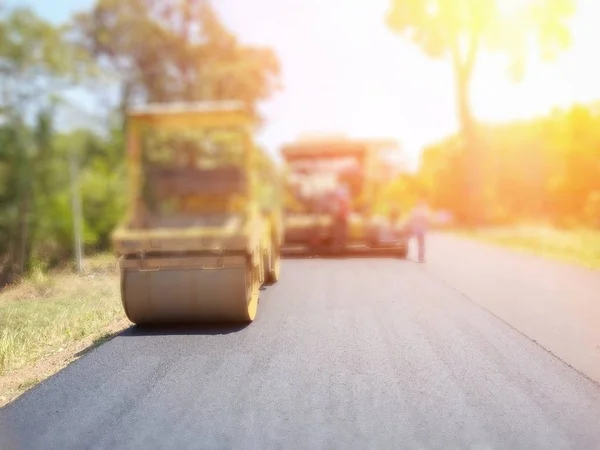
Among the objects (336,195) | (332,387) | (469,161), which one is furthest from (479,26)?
(332,387)

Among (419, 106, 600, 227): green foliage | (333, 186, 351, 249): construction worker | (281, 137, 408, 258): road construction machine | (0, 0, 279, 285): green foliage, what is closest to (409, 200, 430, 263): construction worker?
(281, 137, 408, 258): road construction machine

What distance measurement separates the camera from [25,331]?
8250mm

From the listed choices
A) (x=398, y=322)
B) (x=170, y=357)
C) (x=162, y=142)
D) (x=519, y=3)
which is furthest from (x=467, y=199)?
(x=170, y=357)

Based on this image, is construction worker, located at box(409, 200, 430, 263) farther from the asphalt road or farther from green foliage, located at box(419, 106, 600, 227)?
green foliage, located at box(419, 106, 600, 227)

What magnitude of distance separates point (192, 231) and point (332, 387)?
289 cm

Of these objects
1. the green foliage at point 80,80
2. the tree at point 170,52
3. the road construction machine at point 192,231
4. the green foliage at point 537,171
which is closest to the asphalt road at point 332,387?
the road construction machine at point 192,231

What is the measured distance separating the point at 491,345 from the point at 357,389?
2.12 m

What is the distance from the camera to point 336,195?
57.8 feet

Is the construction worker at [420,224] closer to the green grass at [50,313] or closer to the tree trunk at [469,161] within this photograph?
the green grass at [50,313]

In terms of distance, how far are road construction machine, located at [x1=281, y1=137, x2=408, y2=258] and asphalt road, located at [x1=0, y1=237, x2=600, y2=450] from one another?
7585mm

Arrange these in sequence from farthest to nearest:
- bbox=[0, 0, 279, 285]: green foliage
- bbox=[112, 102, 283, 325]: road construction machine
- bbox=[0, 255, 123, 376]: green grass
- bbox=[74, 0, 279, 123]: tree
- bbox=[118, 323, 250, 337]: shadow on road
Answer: bbox=[74, 0, 279, 123]: tree, bbox=[0, 0, 279, 285]: green foliage, bbox=[118, 323, 250, 337]: shadow on road, bbox=[112, 102, 283, 325]: road construction machine, bbox=[0, 255, 123, 376]: green grass

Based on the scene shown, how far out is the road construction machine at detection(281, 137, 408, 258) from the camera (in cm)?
1750

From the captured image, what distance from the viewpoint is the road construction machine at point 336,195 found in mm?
17500

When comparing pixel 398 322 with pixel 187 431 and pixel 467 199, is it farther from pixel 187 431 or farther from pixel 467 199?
pixel 467 199
